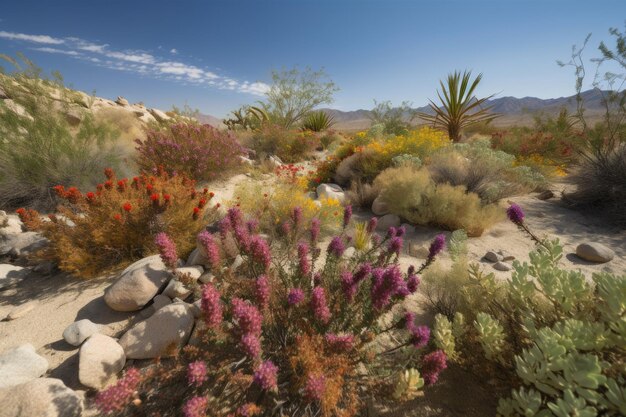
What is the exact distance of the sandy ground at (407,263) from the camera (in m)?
1.67

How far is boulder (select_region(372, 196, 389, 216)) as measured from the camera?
5.05 meters

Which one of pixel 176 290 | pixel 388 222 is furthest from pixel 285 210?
pixel 176 290

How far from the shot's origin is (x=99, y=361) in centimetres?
183

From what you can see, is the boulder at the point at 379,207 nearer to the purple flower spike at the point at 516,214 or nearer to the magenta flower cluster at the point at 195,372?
the purple flower spike at the point at 516,214

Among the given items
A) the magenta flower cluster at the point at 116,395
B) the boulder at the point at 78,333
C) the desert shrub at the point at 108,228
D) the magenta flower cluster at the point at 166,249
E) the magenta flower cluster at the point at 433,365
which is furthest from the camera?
the desert shrub at the point at 108,228

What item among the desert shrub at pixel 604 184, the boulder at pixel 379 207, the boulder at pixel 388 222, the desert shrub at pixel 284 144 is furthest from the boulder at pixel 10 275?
the desert shrub at pixel 604 184

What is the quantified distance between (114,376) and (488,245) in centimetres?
453

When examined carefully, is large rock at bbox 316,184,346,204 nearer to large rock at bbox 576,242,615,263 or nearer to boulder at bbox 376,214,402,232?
boulder at bbox 376,214,402,232

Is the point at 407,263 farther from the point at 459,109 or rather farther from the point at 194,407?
the point at 459,109

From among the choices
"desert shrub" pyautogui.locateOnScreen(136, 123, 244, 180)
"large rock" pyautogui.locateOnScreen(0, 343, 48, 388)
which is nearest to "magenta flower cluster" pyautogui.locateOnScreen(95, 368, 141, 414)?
"large rock" pyautogui.locateOnScreen(0, 343, 48, 388)

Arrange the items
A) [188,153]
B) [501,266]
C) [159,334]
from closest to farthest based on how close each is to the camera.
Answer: [159,334], [501,266], [188,153]

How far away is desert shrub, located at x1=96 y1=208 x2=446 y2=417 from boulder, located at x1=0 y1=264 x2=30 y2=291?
2.58m

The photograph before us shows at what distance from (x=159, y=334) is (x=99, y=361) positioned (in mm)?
374

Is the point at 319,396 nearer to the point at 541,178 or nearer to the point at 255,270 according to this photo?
the point at 255,270
